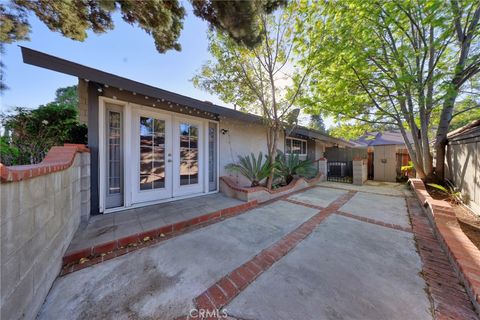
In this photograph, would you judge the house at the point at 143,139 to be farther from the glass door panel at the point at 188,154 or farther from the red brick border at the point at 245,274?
the red brick border at the point at 245,274

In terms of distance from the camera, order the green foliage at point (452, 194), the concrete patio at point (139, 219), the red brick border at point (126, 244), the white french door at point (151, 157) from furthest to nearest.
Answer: the green foliage at point (452, 194), the white french door at point (151, 157), the concrete patio at point (139, 219), the red brick border at point (126, 244)

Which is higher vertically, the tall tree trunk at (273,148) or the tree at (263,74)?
the tree at (263,74)

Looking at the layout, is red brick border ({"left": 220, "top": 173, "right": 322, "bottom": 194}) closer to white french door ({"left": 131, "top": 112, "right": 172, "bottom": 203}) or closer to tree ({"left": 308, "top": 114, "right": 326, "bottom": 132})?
white french door ({"left": 131, "top": 112, "right": 172, "bottom": 203})

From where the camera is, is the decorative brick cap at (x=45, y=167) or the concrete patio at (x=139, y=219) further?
the concrete patio at (x=139, y=219)

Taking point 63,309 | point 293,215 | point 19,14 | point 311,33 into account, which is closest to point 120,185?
point 63,309

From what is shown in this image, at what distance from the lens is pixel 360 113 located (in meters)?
5.92

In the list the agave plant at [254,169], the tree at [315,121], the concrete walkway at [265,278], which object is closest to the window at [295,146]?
the tree at [315,121]

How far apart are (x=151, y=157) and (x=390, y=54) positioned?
24.5ft

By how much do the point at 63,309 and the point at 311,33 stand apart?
6314 mm

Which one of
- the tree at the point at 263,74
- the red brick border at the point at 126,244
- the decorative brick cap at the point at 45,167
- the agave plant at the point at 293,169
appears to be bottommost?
the red brick border at the point at 126,244

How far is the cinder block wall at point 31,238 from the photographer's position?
1.09m

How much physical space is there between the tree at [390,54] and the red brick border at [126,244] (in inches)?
183

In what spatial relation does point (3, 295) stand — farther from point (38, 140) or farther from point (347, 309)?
point (38, 140)

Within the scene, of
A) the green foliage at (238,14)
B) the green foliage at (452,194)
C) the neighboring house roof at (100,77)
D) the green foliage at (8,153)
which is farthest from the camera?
the green foliage at (452,194)
